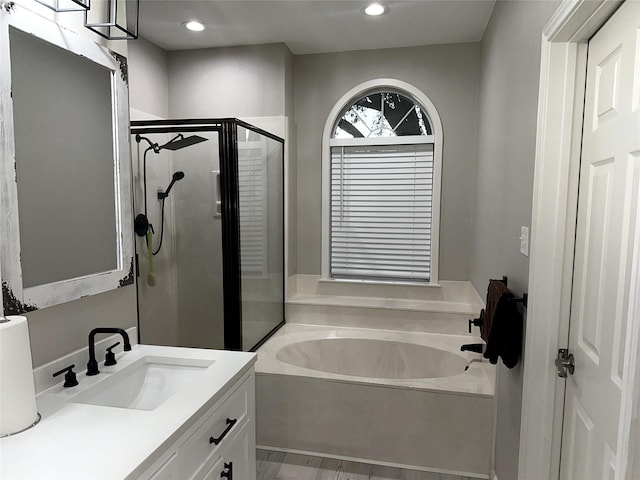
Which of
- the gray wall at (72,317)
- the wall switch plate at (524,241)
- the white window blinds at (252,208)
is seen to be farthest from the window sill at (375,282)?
the gray wall at (72,317)

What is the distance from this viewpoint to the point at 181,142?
2.44m

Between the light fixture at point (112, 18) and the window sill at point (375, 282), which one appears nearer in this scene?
the light fixture at point (112, 18)

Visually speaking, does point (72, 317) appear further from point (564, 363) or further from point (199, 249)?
point (564, 363)

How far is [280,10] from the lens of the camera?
251 cm

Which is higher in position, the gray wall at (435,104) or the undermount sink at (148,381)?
the gray wall at (435,104)

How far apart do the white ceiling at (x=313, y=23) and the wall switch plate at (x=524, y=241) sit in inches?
62.8

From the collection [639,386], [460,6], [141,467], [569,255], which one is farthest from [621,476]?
[460,6]

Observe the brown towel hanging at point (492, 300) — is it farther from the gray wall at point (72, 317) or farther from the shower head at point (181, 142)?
the shower head at point (181, 142)

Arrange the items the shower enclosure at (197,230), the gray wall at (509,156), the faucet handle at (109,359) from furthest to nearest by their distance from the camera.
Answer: the shower enclosure at (197,230) < the gray wall at (509,156) < the faucet handle at (109,359)

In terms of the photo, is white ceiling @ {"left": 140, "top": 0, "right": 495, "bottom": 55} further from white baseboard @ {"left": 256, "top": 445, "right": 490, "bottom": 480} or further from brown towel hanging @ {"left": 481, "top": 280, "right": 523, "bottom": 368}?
white baseboard @ {"left": 256, "top": 445, "right": 490, "bottom": 480}

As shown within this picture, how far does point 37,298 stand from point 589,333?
1672 millimetres

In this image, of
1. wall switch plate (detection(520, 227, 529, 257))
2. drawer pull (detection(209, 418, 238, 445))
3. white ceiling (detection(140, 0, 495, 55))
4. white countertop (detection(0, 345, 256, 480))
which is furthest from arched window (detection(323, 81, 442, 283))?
white countertop (detection(0, 345, 256, 480))

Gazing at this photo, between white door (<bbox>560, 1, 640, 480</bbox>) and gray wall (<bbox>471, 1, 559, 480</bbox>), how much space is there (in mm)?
222

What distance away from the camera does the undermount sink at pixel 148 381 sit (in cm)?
138
